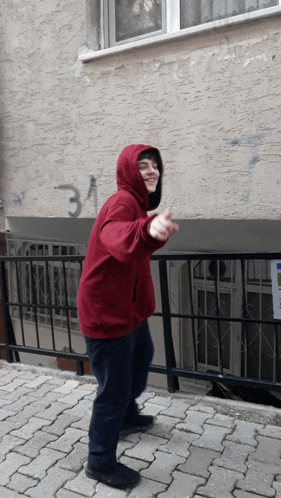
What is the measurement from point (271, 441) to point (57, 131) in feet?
13.5

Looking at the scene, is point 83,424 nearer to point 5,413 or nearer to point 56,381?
point 5,413

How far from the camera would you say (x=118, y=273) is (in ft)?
6.30

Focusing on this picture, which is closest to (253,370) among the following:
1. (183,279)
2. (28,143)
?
(183,279)

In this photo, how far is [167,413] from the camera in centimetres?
281

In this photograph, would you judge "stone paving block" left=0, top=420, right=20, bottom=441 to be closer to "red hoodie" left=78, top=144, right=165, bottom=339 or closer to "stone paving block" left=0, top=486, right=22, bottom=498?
"stone paving block" left=0, top=486, right=22, bottom=498

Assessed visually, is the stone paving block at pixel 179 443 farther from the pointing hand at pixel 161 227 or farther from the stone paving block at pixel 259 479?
the pointing hand at pixel 161 227

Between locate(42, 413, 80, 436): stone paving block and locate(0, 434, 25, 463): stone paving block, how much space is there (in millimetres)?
195

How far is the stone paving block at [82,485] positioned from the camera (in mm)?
2025

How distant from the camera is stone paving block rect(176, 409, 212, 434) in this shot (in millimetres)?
2590

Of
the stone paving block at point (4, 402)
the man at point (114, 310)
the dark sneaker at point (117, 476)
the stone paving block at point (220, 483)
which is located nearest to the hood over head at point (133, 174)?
the man at point (114, 310)

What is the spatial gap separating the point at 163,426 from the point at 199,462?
1.42ft

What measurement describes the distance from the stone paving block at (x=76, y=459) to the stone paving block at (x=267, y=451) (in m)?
1.00

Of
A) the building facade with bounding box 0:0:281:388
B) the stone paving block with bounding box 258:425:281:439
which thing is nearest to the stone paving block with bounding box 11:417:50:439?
the stone paving block with bounding box 258:425:281:439

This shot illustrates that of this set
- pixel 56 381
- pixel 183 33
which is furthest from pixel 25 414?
pixel 183 33
